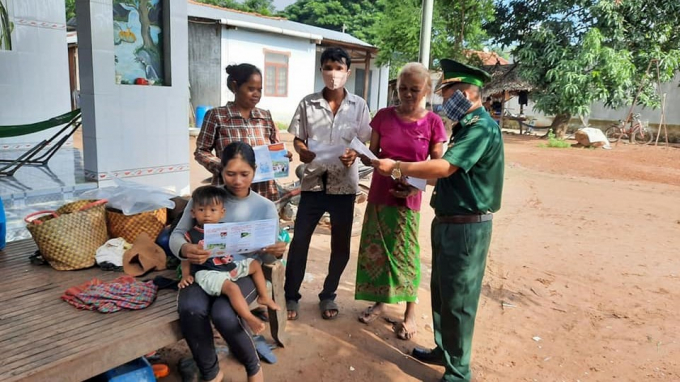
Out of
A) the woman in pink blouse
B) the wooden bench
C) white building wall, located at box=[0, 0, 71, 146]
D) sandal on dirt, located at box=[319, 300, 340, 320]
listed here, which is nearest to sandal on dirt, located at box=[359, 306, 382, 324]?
the woman in pink blouse

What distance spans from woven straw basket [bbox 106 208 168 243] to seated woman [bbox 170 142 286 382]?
68 centimetres

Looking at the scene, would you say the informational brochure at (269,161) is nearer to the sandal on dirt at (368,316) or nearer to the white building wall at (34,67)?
the sandal on dirt at (368,316)

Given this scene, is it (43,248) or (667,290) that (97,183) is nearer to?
(43,248)

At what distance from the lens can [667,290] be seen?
434 cm

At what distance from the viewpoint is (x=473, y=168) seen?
2.53m

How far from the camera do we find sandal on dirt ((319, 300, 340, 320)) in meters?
3.48

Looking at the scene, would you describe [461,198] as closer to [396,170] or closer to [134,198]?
[396,170]

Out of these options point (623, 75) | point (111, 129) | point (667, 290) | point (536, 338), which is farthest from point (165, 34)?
point (623, 75)

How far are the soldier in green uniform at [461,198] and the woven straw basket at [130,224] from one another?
5.18ft

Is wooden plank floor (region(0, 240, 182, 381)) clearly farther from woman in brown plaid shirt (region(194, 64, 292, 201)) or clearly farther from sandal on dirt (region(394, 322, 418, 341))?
sandal on dirt (region(394, 322, 418, 341))

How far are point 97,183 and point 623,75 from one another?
16305mm

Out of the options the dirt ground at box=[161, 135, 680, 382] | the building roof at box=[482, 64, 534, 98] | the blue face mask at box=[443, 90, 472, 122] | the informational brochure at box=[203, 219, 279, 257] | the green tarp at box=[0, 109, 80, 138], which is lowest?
the dirt ground at box=[161, 135, 680, 382]

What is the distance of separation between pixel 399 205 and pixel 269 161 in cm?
91

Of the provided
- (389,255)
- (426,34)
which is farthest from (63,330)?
(426,34)
